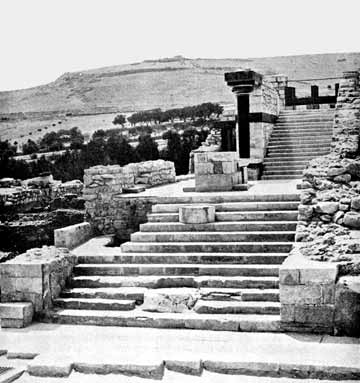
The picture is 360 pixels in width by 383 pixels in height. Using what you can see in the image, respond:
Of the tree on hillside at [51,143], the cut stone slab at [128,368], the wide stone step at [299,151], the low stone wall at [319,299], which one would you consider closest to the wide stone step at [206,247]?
the low stone wall at [319,299]

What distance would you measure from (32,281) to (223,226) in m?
3.44

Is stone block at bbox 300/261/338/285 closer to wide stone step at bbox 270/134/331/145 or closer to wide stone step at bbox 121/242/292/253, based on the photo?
wide stone step at bbox 121/242/292/253

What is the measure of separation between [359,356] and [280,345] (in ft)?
3.16

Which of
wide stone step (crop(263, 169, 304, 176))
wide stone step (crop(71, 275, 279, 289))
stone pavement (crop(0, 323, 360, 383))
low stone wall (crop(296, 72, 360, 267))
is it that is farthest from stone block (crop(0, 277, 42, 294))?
wide stone step (crop(263, 169, 304, 176))

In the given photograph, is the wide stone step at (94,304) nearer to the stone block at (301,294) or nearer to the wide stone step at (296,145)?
the stone block at (301,294)

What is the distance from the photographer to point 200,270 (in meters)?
8.52

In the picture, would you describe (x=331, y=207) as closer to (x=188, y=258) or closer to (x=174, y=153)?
(x=188, y=258)

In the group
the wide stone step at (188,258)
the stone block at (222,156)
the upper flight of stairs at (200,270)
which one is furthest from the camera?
the stone block at (222,156)

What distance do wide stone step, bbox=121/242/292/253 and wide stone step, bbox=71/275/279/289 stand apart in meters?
0.72

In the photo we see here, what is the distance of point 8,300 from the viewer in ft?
27.2

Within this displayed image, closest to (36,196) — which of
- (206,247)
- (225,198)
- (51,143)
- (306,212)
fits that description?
(225,198)

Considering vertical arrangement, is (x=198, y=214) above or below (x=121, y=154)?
below

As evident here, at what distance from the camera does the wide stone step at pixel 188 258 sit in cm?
858

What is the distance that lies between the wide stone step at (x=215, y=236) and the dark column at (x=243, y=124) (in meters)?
5.77
